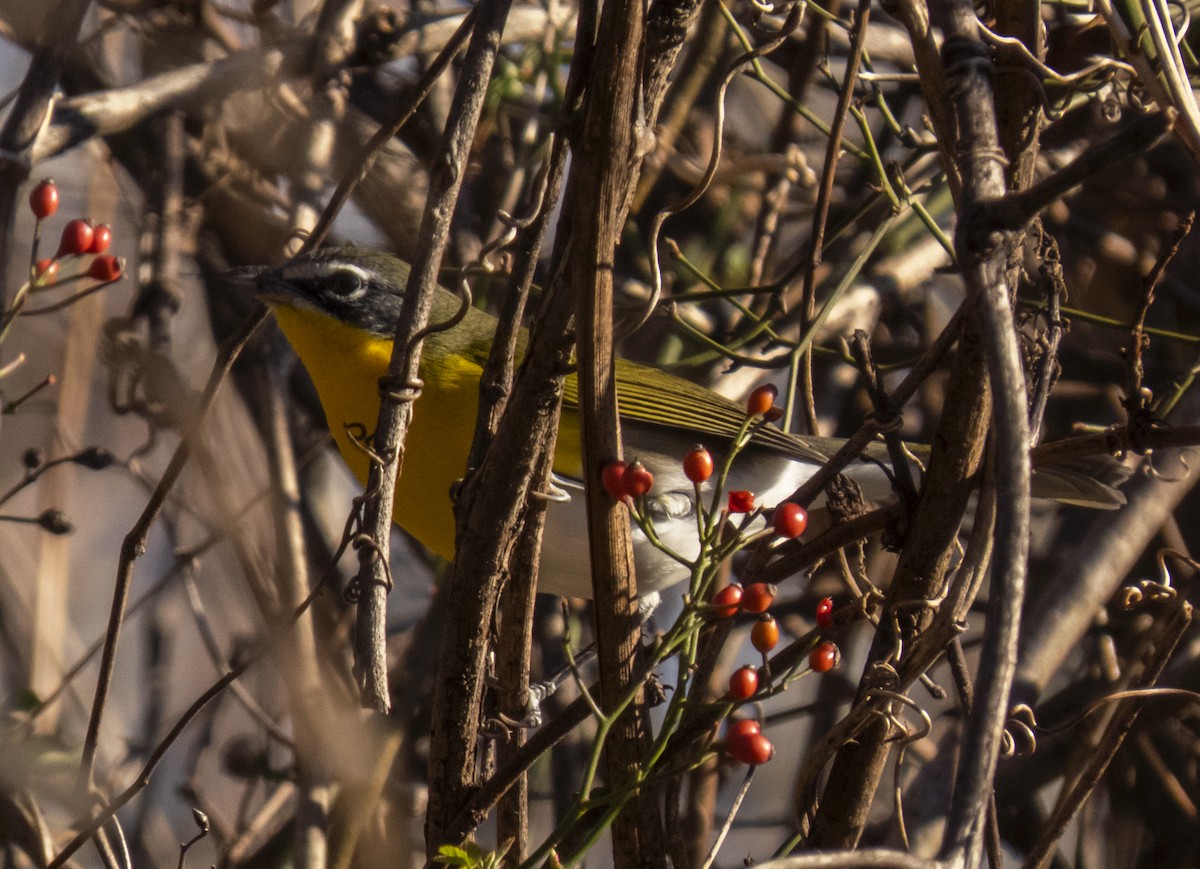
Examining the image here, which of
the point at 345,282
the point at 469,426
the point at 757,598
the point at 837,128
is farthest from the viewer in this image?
the point at 345,282

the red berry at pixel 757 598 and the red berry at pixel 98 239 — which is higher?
the red berry at pixel 98 239

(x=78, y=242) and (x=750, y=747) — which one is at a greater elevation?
(x=78, y=242)

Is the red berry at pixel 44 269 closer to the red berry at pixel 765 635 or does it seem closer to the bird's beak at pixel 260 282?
the bird's beak at pixel 260 282

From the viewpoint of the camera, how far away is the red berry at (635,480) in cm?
143

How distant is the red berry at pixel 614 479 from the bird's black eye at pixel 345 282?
2288 millimetres

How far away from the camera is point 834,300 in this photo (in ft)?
8.21

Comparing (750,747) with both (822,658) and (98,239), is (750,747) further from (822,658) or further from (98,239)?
(98,239)

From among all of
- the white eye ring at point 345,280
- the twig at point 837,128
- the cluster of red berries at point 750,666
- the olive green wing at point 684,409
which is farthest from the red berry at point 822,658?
the white eye ring at point 345,280

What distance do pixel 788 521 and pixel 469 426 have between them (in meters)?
1.63

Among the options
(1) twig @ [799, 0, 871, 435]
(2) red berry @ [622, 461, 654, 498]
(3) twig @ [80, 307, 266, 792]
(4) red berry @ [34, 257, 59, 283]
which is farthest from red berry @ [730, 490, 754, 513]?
(4) red berry @ [34, 257, 59, 283]

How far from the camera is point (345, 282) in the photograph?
11.9 feet

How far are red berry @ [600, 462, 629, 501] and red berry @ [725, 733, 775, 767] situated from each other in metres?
0.31

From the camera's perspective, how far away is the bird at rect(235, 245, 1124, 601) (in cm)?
318

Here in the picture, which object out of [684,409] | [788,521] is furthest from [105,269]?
[684,409]
